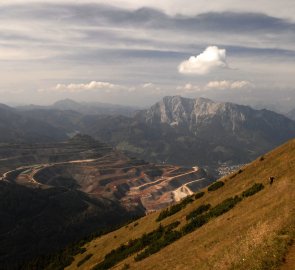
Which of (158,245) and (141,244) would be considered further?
(141,244)

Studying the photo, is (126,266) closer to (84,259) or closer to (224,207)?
(224,207)

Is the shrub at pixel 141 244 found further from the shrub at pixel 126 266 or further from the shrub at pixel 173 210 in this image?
the shrub at pixel 173 210

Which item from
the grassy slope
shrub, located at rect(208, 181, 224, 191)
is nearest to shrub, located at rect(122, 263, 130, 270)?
the grassy slope

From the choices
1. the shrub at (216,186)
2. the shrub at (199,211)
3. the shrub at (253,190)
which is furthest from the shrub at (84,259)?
the shrub at (253,190)

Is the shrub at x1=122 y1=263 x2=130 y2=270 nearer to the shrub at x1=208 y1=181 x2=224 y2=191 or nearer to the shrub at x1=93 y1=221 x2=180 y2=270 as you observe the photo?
the shrub at x1=93 y1=221 x2=180 y2=270

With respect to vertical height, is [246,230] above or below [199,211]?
above

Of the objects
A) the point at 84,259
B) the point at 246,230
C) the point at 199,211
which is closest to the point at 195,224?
the point at 199,211
